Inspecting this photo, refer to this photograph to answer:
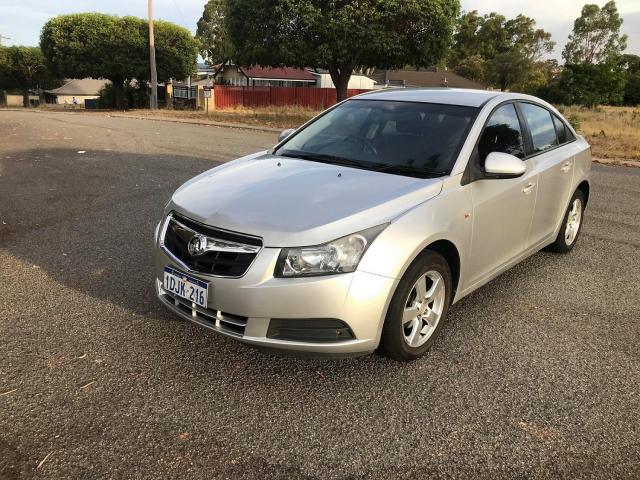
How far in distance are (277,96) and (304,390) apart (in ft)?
132

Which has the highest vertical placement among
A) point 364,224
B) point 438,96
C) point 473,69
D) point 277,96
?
point 473,69

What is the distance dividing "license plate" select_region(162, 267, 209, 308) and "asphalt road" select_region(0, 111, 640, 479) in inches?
17.0

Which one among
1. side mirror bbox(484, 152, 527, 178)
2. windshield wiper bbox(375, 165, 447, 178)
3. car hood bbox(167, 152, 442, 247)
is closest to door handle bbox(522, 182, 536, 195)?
side mirror bbox(484, 152, 527, 178)

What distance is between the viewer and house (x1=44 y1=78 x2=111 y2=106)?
8100 cm

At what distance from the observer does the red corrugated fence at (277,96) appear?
4100 centimetres

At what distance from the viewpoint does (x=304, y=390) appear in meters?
3.11

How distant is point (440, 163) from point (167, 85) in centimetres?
4216

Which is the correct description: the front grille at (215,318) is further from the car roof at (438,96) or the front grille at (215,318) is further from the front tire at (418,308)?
the car roof at (438,96)

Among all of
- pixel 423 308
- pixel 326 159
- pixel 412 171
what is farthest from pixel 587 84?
pixel 423 308

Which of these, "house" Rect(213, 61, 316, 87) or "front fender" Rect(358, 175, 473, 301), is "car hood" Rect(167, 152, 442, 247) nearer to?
"front fender" Rect(358, 175, 473, 301)

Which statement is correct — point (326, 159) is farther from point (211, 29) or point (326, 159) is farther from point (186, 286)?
point (211, 29)

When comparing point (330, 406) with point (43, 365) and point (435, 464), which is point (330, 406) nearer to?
point (435, 464)

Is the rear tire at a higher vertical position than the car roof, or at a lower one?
lower

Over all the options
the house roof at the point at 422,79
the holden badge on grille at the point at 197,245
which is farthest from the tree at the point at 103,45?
the holden badge on grille at the point at 197,245
